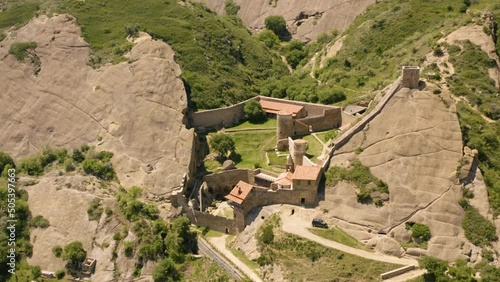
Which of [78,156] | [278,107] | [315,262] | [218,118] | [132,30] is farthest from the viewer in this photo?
[132,30]

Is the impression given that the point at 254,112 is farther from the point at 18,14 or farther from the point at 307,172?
the point at 18,14

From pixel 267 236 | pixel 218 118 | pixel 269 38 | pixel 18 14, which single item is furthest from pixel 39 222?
pixel 269 38

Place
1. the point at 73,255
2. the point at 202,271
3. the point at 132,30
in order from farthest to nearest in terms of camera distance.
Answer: the point at 132,30 → the point at 73,255 → the point at 202,271

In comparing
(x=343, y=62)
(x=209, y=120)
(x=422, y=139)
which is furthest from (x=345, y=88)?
(x=422, y=139)

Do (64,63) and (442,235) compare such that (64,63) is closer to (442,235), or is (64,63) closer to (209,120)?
(209,120)

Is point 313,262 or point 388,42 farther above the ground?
point 388,42

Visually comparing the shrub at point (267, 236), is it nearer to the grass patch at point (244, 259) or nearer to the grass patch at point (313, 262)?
the grass patch at point (313, 262)

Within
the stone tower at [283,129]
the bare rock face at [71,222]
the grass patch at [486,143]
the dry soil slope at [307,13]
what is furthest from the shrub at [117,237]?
the dry soil slope at [307,13]

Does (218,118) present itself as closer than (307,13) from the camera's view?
Yes
